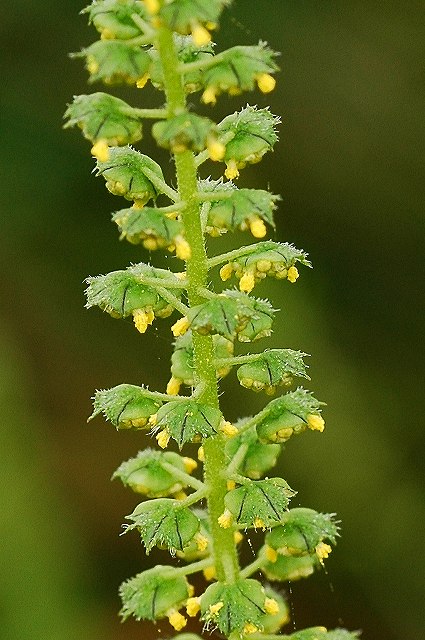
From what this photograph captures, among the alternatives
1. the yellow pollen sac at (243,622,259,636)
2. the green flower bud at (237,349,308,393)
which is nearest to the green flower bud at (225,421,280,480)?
the green flower bud at (237,349,308,393)

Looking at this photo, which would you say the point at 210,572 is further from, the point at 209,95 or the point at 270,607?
the point at 209,95

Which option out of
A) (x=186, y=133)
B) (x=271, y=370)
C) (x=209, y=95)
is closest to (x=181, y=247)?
(x=186, y=133)

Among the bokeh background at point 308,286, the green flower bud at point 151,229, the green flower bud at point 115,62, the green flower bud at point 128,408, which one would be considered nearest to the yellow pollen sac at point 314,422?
the green flower bud at point 128,408

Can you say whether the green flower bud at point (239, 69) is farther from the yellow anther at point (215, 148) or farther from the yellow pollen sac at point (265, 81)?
the yellow anther at point (215, 148)

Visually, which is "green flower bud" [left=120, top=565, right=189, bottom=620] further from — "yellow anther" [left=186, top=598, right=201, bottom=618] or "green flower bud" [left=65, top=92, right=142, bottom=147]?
"green flower bud" [left=65, top=92, right=142, bottom=147]

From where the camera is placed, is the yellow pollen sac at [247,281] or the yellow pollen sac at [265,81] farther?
the yellow pollen sac at [247,281]

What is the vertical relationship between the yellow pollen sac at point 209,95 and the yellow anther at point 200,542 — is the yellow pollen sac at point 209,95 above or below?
above
